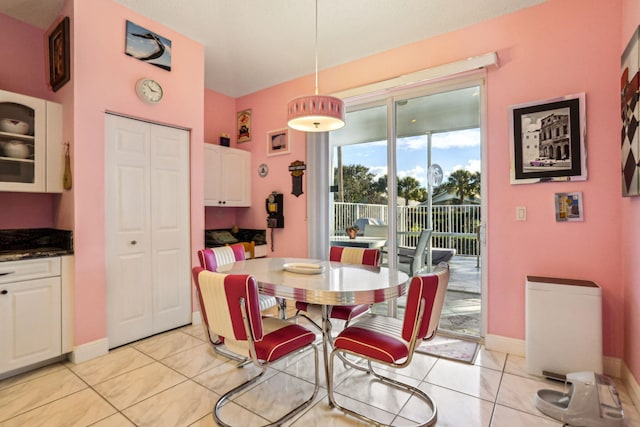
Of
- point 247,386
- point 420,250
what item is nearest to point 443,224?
point 420,250

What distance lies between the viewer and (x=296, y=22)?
3.04 m

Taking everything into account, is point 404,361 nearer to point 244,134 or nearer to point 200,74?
point 200,74

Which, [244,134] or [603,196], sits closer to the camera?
[603,196]

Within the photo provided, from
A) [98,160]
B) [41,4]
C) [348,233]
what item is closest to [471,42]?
[348,233]

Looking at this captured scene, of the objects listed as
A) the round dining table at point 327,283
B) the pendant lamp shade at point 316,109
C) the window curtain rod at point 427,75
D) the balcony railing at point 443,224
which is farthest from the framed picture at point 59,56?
the balcony railing at point 443,224

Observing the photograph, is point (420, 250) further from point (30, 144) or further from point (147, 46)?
point (30, 144)

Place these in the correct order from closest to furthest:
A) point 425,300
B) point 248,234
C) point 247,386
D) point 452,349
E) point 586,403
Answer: point 425,300 < point 586,403 < point 247,386 < point 452,349 < point 248,234

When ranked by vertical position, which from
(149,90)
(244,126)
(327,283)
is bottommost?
(327,283)

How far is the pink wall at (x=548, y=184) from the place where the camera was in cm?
245

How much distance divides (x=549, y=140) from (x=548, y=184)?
14.5 inches

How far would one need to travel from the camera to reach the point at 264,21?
3.03 meters

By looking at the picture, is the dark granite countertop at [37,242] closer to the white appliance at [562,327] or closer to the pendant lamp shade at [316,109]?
the pendant lamp shade at [316,109]

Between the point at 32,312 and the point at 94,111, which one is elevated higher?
the point at 94,111

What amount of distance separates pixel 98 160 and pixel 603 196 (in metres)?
4.17
